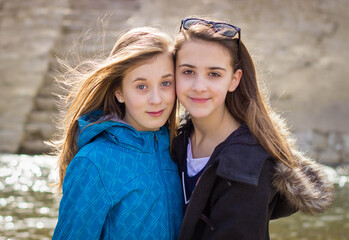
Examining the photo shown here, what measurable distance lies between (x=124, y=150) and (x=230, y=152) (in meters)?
0.45

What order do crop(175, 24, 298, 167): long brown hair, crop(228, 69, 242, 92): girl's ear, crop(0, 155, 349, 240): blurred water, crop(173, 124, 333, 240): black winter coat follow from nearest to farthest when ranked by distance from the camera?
crop(173, 124, 333, 240): black winter coat, crop(175, 24, 298, 167): long brown hair, crop(228, 69, 242, 92): girl's ear, crop(0, 155, 349, 240): blurred water

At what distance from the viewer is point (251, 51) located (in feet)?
24.0

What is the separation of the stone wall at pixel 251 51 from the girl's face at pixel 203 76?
5.10 meters

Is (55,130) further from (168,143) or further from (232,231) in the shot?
(232,231)

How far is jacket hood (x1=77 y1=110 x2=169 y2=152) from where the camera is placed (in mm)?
2076

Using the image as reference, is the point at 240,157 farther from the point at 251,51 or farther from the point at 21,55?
the point at 21,55

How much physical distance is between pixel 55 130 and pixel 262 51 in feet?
11.9

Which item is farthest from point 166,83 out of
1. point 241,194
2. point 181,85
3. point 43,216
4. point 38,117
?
point 38,117

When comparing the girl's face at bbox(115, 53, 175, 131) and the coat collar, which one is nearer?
the coat collar

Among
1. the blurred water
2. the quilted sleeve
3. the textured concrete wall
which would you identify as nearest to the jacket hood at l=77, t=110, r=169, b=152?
the quilted sleeve

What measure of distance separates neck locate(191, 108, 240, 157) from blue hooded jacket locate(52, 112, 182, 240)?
171mm

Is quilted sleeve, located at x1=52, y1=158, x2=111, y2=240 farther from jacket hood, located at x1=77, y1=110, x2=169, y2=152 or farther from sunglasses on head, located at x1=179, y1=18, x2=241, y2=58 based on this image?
sunglasses on head, located at x1=179, y1=18, x2=241, y2=58

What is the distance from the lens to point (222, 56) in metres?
2.14

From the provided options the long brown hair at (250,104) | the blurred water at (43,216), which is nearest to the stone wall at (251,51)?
the blurred water at (43,216)
